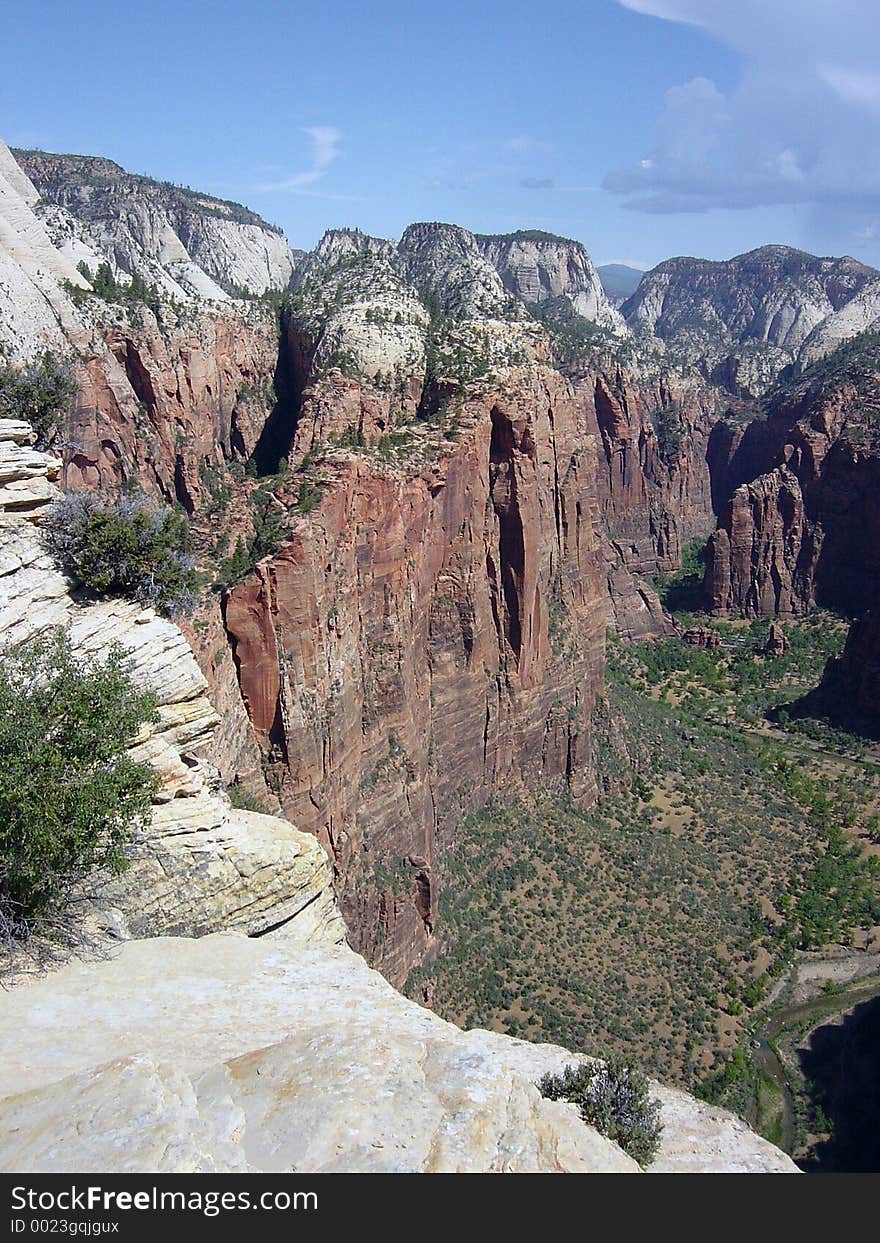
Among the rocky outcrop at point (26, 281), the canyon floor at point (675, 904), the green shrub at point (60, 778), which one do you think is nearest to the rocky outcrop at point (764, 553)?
the canyon floor at point (675, 904)

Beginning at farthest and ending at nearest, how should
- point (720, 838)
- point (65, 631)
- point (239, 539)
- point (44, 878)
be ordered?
1. point (720, 838)
2. point (239, 539)
3. point (65, 631)
4. point (44, 878)

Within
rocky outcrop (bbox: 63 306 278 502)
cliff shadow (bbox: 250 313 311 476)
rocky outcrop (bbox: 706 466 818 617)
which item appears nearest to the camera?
rocky outcrop (bbox: 63 306 278 502)

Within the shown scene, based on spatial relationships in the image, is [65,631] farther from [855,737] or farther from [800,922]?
[855,737]

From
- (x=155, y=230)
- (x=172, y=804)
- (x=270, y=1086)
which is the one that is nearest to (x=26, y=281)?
(x=172, y=804)

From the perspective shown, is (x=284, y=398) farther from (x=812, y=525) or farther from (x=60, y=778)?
(x=812, y=525)

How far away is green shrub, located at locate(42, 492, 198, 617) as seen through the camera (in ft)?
61.4

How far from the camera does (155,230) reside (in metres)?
103

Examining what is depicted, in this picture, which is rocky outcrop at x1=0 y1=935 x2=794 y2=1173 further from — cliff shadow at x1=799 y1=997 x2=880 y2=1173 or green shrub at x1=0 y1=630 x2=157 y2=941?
Answer: cliff shadow at x1=799 y1=997 x2=880 y2=1173

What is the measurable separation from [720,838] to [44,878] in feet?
161

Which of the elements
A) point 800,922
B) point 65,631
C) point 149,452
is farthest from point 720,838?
point 65,631

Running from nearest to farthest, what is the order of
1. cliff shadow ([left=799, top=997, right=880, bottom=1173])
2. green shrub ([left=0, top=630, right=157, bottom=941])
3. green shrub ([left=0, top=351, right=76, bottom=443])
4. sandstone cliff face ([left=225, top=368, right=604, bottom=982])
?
green shrub ([left=0, top=630, right=157, bottom=941]), green shrub ([left=0, top=351, right=76, bottom=443]), sandstone cliff face ([left=225, top=368, right=604, bottom=982]), cliff shadow ([left=799, top=997, right=880, bottom=1173])

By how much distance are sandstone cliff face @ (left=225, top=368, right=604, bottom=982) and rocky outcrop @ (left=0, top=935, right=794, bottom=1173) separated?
15.6 m

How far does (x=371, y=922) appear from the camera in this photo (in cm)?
3334

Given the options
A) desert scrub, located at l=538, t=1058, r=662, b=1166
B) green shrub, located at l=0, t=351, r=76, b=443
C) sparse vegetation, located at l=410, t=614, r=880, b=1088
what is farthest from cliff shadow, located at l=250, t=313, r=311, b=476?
desert scrub, located at l=538, t=1058, r=662, b=1166
